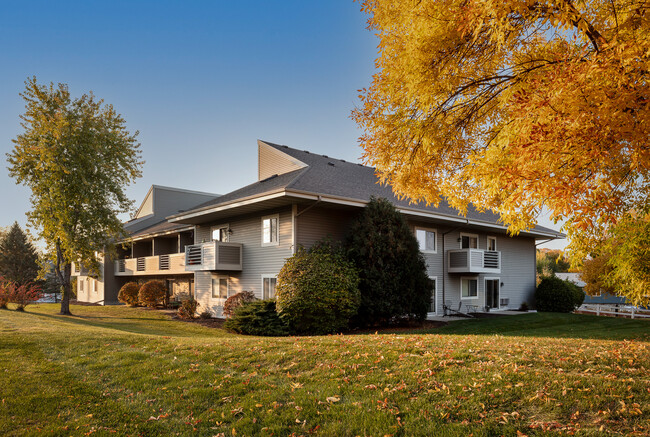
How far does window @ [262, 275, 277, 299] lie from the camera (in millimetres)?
17906

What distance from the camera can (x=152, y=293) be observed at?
89.8 feet

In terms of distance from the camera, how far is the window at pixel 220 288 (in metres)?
20.7

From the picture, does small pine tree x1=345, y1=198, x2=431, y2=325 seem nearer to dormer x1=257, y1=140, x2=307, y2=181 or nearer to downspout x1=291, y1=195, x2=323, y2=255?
downspout x1=291, y1=195, x2=323, y2=255

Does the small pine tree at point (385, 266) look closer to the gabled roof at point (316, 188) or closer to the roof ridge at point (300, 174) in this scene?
the gabled roof at point (316, 188)

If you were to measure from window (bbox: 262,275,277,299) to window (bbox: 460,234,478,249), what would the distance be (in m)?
10.6

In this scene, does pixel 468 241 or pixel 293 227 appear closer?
pixel 293 227

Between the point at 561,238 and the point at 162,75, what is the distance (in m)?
24.1

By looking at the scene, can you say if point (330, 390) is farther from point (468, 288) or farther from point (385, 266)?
point (468, 288)

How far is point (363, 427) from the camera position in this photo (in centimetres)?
458

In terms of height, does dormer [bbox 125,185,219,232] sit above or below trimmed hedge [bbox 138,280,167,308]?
above

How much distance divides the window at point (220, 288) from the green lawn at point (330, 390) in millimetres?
11783

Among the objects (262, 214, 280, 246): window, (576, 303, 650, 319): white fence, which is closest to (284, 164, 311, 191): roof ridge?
(262, 214, 280, 246): window

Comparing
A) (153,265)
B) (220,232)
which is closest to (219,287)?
(220,232)

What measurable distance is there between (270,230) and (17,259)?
3600cm
